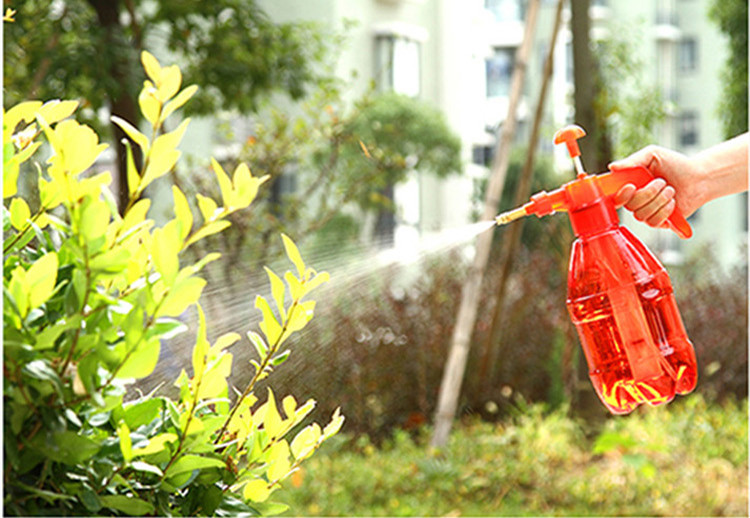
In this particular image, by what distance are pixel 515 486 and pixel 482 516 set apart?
16 cm

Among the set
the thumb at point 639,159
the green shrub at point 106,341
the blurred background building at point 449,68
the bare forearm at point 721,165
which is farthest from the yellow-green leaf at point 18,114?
the blurred background building at point 449,68

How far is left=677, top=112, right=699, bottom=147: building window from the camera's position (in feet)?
23.5

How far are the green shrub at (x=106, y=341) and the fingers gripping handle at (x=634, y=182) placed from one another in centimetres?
28

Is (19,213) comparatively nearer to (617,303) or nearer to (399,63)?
(617,303)

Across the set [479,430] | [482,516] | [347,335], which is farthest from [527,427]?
[347,335]

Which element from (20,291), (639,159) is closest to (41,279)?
(20,291)

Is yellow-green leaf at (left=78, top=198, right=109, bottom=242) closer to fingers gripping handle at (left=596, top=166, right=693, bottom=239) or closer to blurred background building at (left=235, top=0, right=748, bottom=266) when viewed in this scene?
fingers gripping handle at (left=596, top=166, right=693, bottom=239)

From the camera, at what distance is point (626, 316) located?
1.86ft

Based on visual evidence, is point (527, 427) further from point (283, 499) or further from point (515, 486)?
point (283, 499)

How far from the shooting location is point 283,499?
223 centimetres

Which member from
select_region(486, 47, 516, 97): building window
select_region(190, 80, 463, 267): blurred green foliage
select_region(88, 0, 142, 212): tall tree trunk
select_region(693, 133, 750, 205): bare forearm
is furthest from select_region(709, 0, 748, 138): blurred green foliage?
select_region(693, 133, 750, 205): bare forearm

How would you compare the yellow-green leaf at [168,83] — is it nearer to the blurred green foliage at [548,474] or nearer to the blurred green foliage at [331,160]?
the blurred green foliage at [548,474]

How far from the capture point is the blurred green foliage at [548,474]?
A: 2.24 meters

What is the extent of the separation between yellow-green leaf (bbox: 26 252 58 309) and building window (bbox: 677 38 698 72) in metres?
7.71
